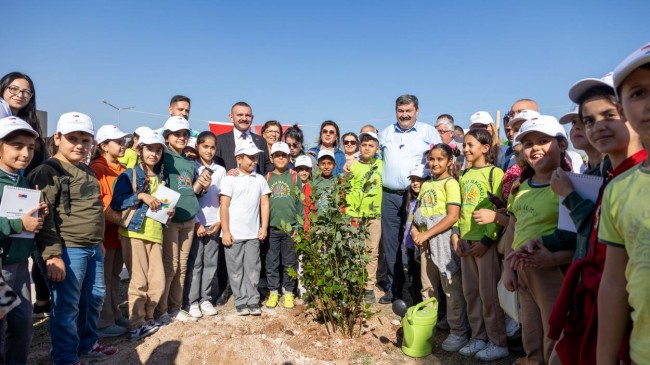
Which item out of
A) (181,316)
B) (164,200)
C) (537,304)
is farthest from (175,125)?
(537,304)

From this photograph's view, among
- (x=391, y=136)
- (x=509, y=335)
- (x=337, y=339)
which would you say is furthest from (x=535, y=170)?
(x=391, y=136)

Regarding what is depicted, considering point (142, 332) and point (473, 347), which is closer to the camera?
point (473, 347)

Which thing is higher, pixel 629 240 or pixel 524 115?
pixel 524 115

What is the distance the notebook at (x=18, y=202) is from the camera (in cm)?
277

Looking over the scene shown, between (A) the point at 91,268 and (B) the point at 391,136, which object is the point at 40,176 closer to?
(A) the point at 91,268

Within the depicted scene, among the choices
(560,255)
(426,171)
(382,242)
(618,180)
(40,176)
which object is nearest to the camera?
(618,180)

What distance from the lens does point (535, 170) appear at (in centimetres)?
290

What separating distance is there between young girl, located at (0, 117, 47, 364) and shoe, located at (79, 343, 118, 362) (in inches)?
28.4

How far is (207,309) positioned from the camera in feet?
16.5

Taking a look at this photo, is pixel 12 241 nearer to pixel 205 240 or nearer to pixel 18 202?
pixel 18 202

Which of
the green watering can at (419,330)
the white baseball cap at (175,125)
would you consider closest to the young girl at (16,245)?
the white baseball cap at (175,125)

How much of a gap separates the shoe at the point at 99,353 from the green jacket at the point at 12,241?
4.06 ft

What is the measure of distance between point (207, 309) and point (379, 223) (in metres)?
2.44

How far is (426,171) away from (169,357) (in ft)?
11.1
